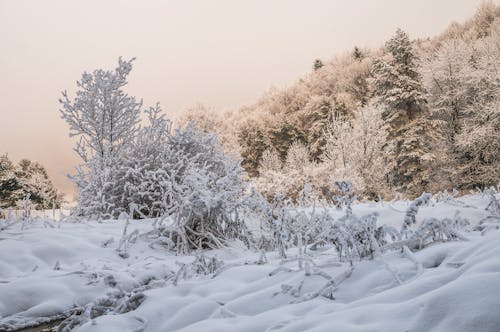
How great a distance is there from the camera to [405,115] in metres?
21.9

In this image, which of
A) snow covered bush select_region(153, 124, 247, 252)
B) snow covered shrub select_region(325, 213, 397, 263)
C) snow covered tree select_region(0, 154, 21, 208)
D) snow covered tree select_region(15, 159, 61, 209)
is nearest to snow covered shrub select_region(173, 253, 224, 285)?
snow covered bush select_region(153, 124, 247, 252)

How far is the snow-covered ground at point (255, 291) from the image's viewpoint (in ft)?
3.34

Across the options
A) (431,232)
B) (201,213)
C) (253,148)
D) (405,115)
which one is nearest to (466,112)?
(405,115)

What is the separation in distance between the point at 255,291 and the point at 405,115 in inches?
874

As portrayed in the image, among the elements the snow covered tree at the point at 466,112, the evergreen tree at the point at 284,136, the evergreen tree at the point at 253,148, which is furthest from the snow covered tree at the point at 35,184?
the snow covered tree at the point at 466,112

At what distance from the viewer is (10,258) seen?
2.77 meters

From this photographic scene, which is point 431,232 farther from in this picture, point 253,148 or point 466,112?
point 253,148

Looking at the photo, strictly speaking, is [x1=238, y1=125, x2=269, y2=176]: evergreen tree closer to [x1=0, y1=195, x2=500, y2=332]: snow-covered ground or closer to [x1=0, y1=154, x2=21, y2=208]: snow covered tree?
[x1=0, y1=154, x2=21, y2=208]: snow covered tree

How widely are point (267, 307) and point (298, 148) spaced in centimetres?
3338

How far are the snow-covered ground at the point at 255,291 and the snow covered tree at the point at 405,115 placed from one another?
19931mm

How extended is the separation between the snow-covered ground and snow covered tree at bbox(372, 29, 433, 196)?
19.9 m

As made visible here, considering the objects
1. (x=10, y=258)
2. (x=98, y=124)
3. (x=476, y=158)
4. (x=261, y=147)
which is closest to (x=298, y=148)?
(x=261, y=147)

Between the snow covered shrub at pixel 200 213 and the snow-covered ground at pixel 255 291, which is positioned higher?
the snow covered shrub at pixel 200 213

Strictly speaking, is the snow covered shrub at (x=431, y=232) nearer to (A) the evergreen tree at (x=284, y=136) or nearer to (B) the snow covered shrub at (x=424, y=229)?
(B) the snow covered shrub at (x=424, y=229)
